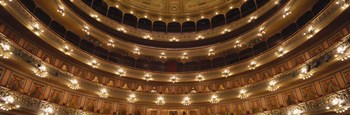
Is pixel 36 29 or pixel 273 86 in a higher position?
pixel 36 29

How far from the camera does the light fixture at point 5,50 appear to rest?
1279cm

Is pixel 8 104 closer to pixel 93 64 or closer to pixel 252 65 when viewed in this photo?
pixel 93 64

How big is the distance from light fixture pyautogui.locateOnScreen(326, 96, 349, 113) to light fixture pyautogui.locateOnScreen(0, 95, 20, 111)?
18831 mm

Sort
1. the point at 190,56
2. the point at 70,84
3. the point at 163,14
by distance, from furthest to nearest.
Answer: the point at 163,14 → the point at 190,56 → the point at 70,84

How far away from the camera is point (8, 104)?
1262 centimetres

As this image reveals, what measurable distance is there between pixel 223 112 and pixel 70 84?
504 inches

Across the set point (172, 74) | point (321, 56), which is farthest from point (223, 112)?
point (321, 56)

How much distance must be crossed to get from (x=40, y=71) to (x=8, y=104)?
9.42 ft

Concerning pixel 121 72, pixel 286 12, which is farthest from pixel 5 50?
pixel 286 12

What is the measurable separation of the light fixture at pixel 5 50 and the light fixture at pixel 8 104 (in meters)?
2.43

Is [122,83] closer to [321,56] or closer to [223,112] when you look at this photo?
[223,112]

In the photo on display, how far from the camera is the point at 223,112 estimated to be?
19.3 m

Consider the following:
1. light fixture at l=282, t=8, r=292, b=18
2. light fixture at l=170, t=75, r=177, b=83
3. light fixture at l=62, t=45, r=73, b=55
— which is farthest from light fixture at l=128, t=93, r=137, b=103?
light fixture at l=282, t=8, r=292, b=18

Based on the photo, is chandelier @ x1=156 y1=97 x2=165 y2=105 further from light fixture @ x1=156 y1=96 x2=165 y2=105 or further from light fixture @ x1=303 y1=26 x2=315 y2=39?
light fixture @ x1=303 y1=26 x2=315 y2=39
